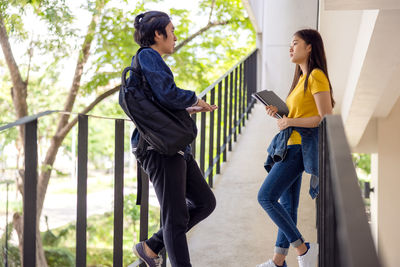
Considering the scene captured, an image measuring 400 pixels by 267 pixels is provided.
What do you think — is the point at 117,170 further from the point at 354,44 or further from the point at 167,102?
the point at 354,44

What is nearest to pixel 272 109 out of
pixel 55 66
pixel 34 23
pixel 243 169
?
pixel 243 169

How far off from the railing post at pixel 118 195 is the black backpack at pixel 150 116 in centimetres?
41

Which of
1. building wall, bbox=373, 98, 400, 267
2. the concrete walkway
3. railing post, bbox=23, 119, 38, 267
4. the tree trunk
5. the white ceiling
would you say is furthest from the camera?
building wall, bbox=373, 98, 400, 267

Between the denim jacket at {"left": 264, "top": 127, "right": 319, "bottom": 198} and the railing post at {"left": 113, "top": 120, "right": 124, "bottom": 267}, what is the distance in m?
0.82

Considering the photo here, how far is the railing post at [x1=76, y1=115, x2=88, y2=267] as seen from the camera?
86.6 inches

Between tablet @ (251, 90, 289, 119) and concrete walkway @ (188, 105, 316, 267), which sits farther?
concrete walkway @ (188, 105, 316, 267)

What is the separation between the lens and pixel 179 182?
229 centimetres

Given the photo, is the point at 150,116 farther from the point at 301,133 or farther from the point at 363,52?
the point at 363,52

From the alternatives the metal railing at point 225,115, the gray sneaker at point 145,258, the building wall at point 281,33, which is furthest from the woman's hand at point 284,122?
the building wall at point 281,33

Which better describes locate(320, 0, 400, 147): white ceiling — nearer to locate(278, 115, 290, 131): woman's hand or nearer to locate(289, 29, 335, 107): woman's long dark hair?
locate(289, 29, 335, 107): woman's long dark hair

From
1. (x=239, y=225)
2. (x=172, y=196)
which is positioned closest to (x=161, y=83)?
(x=172, y=196)

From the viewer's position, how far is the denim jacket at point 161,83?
2145mm

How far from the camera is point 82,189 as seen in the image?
221 centimetres

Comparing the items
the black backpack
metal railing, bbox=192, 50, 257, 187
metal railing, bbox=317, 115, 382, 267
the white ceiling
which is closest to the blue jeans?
the black backpack
